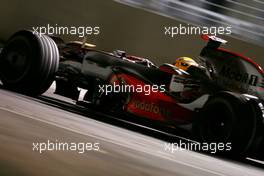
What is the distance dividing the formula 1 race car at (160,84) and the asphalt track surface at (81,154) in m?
0.38

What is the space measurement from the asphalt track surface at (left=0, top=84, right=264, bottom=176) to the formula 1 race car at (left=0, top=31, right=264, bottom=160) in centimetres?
38

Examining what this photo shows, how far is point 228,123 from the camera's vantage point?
884cm

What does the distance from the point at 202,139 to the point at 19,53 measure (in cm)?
267

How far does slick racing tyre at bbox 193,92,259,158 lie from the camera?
8.61m

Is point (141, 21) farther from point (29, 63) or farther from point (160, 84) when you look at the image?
A: point (160, 84)

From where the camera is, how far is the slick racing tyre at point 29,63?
1009 centimetres

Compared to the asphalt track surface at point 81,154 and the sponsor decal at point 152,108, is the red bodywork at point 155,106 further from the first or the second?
the asphalt track surface at point 81,154

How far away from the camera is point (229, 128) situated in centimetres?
873

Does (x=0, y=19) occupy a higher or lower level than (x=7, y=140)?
lower

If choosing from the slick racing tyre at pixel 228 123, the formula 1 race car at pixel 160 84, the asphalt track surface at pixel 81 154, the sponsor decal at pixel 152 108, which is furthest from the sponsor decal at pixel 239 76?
the asphalt track surface at pixel 81 154

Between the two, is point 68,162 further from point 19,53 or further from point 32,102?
point 19,53

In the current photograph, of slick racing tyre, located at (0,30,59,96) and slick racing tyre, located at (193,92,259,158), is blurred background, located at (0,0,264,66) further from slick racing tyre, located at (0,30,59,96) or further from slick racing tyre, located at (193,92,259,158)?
slick racing tyre, located at (193,92,259,158)

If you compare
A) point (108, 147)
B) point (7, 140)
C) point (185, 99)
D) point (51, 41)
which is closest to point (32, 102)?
point (51, 41)

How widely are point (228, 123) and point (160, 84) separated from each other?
121cm
